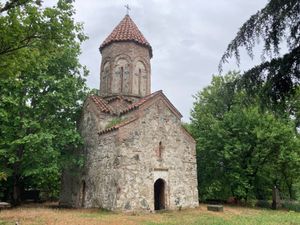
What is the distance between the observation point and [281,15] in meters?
5.65

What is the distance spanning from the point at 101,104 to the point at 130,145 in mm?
3800

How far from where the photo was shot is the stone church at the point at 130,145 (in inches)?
624

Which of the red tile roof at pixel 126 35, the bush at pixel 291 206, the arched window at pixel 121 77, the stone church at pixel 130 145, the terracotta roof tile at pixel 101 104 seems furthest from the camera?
the bush at pixel 291 206

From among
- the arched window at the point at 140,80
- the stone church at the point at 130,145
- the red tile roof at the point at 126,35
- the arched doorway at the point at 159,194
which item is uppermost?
the red tile roof at the point at 126,35

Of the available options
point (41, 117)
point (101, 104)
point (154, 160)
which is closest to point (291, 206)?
point (154, 160)

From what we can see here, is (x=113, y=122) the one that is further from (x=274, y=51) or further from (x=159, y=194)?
(x=274, y=51)

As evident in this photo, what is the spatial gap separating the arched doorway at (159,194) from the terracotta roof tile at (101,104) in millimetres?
5258

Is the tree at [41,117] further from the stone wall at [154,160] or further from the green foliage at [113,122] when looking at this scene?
the stone wall at [154,160]

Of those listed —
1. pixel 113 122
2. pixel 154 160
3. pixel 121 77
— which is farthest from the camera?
pixel 121 77

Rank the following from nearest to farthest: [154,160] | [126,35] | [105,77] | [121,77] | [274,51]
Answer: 1. [274,51]
2. [154,160]
3. [121,77]
4. [126,35]
5. [105,77]

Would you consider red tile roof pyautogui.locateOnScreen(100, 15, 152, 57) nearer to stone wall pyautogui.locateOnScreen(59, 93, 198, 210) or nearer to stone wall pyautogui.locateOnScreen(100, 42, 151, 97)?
stone wall pyautogui.locateOnScreen(100, 42, 151, 97)

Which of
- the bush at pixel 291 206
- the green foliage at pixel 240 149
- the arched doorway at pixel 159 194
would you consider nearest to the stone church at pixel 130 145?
the arched doorway at pixel 159 194

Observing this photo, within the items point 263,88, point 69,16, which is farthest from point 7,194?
point 263,88

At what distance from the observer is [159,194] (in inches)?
689
